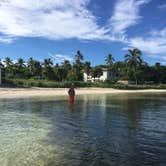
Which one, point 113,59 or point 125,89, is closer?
point 125,89

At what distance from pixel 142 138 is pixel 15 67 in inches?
4007

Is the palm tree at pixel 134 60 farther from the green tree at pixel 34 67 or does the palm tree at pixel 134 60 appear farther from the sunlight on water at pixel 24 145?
the sunlight on water at pixel 24 145

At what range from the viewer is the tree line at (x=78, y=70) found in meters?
105

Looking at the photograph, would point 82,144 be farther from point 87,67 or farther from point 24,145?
point 87,67

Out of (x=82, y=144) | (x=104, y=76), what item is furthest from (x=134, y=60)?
(x=82, y=144)

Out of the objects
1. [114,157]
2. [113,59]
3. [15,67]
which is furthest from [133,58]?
[114,157]

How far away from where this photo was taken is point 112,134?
16016 millimetres

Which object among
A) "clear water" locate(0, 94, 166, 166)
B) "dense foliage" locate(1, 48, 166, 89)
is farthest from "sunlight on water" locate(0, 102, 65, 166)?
"dense foliage" locate(1, 48, 166, 89)

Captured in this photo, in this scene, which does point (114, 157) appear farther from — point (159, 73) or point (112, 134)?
point (159, 73)

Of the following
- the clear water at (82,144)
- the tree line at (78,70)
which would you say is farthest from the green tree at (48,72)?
the clear water at (82,144)

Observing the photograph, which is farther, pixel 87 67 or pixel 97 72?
pixel 87 67

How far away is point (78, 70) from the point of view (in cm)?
11156

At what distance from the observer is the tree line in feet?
344

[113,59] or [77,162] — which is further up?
[113,59]
